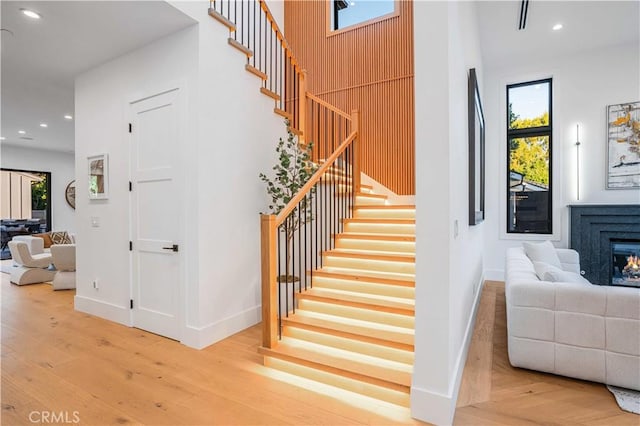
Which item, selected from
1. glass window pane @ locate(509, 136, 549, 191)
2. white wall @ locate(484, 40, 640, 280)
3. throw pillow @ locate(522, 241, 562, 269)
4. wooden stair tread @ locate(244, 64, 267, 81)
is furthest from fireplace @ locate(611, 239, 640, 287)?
wooden stair tread @ locate(244, 64, 267, 81)

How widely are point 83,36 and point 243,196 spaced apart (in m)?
2.19

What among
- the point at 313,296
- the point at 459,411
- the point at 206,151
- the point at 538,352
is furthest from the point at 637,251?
the point at 206,151

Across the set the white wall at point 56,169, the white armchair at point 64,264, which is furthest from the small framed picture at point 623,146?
the white wall at point 56,169

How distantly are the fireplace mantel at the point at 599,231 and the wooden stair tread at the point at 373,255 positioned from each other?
133 inches

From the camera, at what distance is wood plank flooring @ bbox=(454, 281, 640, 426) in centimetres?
199

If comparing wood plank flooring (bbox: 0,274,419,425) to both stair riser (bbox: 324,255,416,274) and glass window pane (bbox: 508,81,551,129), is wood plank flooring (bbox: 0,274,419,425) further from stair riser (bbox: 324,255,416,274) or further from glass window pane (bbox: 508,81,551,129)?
glass window pane (bbox: 508,81,551,129)

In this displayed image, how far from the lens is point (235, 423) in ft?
6.47

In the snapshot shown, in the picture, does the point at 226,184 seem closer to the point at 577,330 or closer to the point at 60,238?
the point at 577,330

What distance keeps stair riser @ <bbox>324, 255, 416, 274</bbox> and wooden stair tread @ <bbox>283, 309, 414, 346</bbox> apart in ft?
2.34

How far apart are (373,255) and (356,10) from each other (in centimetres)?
476

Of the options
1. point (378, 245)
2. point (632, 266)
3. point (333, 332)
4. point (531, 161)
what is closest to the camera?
point (333, 332)

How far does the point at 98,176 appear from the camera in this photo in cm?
396

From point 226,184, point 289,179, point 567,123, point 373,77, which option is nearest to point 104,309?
point 226,184

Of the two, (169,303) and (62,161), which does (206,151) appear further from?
(62,161)
